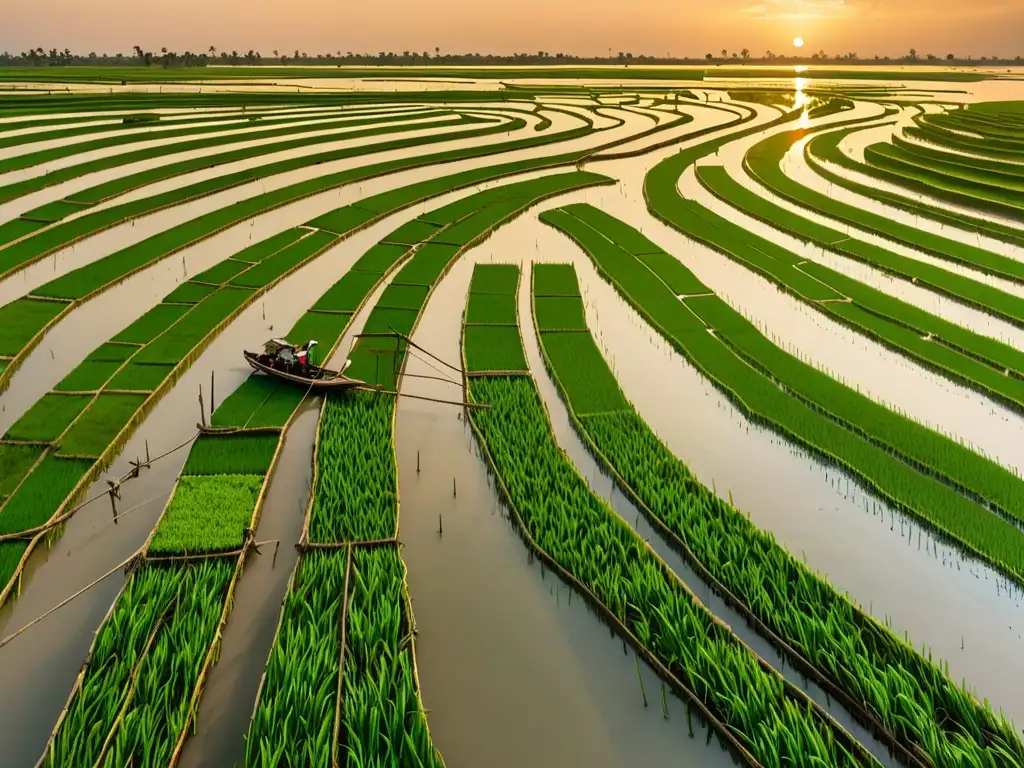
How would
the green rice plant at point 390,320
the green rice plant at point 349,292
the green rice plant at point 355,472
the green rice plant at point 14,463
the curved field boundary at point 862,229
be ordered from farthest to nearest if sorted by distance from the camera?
the curved field boundary at point 862,229 → the green rice plant at point 349,292 → the green rice plant at point 390,320 → the green rice plant at point 14,463 → the green rice plant at point 355,472

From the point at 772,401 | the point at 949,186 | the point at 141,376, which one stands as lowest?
the point at 772,401

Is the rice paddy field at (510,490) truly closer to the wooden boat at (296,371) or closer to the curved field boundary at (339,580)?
the curved field boundary at (339,580)

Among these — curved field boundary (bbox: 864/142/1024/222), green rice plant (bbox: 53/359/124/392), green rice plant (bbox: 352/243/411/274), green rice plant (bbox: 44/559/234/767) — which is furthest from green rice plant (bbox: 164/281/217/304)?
curved field boundary (bbox: 864/142/1024/222)

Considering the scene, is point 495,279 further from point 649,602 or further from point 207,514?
point 649,602

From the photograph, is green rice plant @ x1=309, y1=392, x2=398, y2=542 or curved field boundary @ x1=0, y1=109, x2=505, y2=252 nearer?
green rice plant @ x1=309, y1=392, x2=398, y2=542

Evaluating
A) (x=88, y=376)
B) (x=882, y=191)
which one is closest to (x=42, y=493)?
(x=88, y=376)

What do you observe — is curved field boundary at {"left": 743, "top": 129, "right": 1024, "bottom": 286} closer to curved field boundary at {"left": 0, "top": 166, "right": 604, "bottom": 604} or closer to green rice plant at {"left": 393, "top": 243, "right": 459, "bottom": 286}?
green rice plant at {"left": 393, "top": 243, "right": 459, "bottom": 286}

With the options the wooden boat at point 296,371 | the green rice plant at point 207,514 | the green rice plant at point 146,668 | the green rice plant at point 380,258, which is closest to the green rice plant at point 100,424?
the green rice plant at point 207,514
